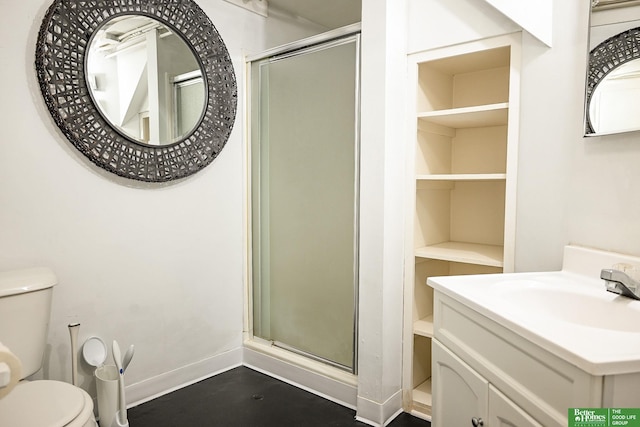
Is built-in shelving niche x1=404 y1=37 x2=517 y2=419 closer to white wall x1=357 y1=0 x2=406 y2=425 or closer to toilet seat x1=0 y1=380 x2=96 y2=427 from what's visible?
white wall x1=357 y1=0 x2=406 y2=425

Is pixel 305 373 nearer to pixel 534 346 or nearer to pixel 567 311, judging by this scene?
pixel 567 311

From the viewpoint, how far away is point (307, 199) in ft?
7.56

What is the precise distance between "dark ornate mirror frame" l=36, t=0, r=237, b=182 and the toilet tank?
569 millimetres

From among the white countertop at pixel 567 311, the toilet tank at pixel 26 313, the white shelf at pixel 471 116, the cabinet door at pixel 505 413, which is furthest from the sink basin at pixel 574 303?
the toilet tank at pixel 26 313

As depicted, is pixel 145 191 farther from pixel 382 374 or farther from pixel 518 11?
pixel 518 11

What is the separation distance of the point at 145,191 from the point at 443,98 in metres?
1.60

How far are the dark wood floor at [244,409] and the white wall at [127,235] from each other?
0.41 feet

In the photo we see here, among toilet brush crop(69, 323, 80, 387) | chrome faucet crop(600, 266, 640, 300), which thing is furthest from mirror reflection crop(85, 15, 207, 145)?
A: chrome faucet crop(600, 266, 640, 300)

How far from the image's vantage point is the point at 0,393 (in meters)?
0.71

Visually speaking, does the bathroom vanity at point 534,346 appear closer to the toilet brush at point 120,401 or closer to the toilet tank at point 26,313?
the toilet brush at point 120,401

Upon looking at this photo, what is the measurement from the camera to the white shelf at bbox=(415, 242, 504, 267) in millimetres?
1836

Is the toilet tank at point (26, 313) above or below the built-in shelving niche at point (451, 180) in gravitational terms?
below

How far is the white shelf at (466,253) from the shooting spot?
1.84 metres

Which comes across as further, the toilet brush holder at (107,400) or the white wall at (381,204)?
the white wall at (381,204)
